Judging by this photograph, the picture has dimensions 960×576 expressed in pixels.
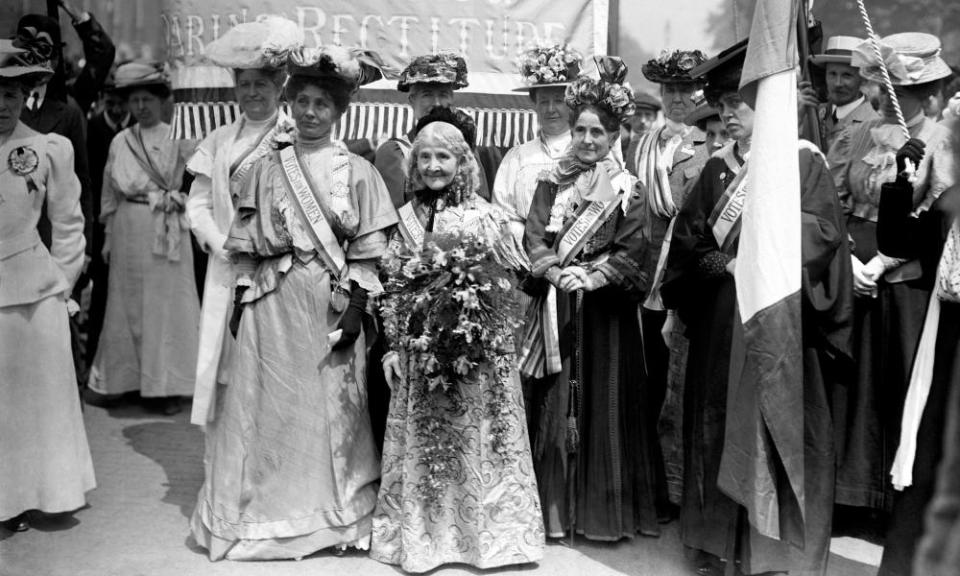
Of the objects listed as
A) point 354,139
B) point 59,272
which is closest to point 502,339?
point 59,272

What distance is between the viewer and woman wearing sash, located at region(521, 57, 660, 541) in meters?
5.07

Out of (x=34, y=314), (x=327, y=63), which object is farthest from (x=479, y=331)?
(x=34, y=314)

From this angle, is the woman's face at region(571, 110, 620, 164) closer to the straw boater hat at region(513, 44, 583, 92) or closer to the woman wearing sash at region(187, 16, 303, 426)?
the straw boater hat at region(513, 44, 583, 92)

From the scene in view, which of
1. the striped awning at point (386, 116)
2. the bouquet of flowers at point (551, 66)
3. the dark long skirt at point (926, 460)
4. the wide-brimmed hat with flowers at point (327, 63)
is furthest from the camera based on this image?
the striped awning at point (386, 116)

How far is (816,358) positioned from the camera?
4574 mm

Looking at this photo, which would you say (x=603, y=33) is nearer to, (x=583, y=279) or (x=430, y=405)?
(x=583, y=279)

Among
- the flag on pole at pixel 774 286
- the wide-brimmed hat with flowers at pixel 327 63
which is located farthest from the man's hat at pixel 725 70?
the wide-brimmed hat with flowers at pixel 327 63

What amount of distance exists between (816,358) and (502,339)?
1403 mm

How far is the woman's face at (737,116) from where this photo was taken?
15.7 ft

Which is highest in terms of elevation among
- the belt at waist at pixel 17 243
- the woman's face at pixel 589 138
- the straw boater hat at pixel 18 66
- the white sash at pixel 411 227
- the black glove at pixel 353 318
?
the straw boater hat at pixel 18 66

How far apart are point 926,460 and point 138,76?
588 centimetres

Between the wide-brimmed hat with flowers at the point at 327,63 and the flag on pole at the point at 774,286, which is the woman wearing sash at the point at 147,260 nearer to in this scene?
the wide-brimmed hat with flowers at the point at 327,63

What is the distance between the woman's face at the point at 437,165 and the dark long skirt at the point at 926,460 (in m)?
2.26

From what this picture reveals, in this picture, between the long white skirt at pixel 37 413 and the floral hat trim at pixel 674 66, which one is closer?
the long white skirt at pixel 37 413
